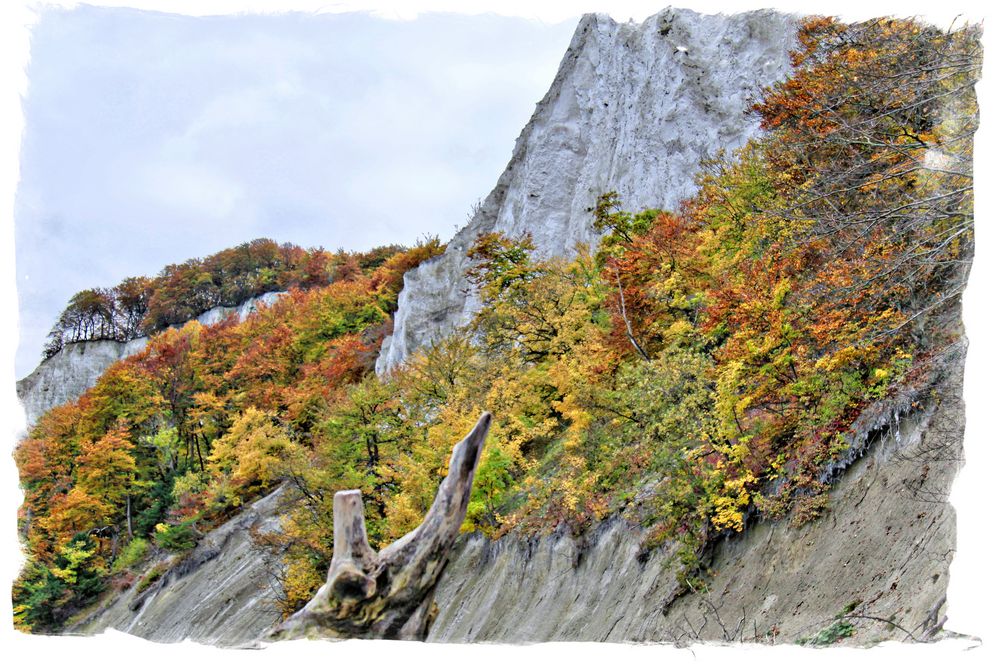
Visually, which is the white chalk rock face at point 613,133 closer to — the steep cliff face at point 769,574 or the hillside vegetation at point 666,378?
the hillside vegetation at point 666,378

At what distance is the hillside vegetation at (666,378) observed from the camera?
479 centimetres

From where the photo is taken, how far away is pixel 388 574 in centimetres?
391

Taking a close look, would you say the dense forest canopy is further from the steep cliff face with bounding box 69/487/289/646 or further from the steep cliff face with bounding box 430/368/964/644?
the steep cliff face with bounding box 430/368/964/644

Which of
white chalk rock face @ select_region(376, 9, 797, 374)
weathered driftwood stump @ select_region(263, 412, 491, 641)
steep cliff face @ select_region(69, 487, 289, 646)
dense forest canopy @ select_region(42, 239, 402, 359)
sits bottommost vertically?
steep cliff face @ select_region(69, 487, 289, 646)

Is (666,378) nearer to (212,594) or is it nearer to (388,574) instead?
(388,574)

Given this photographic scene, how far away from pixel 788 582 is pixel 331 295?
42449 mm

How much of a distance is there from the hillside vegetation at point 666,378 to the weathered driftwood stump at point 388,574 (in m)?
2.37

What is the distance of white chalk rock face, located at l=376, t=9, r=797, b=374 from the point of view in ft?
Result: 83.6

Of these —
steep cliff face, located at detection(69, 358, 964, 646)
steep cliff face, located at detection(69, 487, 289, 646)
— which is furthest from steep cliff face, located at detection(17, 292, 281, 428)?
steep cliff face, located at detection(69, 358, 964, 646)

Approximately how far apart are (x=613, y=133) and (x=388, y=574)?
29.1m

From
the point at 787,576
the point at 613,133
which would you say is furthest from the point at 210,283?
the point at 787,576

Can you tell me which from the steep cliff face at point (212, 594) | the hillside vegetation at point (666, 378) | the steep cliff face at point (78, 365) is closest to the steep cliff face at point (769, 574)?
the hillside vegetation at point (666, 378)

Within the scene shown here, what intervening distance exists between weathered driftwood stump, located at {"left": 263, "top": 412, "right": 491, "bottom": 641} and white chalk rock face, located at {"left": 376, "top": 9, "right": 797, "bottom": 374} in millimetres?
21879

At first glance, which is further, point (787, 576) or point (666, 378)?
point (666, 378)
